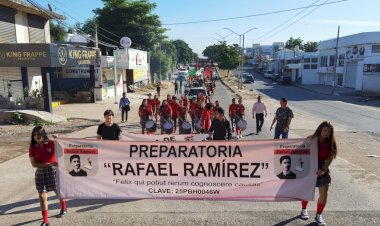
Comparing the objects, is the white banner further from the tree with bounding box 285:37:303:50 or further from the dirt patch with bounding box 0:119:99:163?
the tree with bounding box 285:37:303:50

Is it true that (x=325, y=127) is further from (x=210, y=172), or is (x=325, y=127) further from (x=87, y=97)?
(x=87, y=97)

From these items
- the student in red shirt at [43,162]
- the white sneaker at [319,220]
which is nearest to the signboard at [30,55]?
the student in red shirt at [43,162]

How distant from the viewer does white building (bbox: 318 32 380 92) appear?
40.1 meters

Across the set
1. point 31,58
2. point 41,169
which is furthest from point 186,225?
point 31,58

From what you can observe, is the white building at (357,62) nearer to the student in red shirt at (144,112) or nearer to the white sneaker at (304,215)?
the student in red shirt at (144,112)

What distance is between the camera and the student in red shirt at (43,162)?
543cm

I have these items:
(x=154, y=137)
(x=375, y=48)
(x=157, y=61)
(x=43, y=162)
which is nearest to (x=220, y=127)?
(x=154, y=137)

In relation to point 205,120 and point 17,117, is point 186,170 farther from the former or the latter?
point 17,117

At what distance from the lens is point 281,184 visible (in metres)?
5.86

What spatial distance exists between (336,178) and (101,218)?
18.4ft

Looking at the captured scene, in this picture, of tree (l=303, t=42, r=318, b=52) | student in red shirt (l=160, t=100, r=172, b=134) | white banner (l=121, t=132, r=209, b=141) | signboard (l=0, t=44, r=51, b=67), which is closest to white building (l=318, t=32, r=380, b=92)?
student in red shirt (l=160, t=100, r=172, b=134)

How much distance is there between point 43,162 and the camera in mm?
5488

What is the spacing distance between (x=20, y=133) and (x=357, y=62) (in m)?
43.3

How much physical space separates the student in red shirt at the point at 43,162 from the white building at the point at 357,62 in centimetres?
4189
